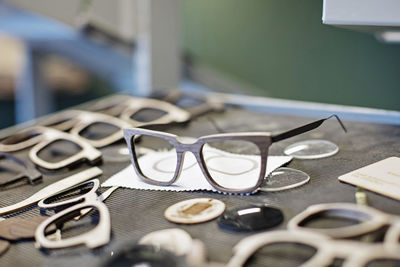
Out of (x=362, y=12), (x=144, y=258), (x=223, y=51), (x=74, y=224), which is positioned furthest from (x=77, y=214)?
(x=223, y=51)

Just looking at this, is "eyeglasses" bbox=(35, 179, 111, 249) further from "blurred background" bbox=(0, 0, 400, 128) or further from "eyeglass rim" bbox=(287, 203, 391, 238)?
"blurred background" bbox=(0, 0, 400, 128)

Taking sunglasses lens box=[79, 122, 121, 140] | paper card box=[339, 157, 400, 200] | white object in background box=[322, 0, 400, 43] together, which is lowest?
sunglasses lens box=[79, 122, 121, 140]

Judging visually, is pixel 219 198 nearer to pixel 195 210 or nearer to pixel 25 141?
pixel 195 210

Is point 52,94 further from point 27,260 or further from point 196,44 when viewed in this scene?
point 27,260

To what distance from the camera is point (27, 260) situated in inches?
12.0

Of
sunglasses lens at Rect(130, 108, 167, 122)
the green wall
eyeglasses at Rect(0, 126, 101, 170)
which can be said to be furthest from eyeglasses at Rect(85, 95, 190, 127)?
the green wall

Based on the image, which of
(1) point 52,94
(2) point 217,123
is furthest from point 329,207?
(1) point 52,94

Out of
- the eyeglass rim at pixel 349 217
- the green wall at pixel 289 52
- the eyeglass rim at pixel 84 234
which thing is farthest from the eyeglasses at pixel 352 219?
the green wall at pixel 289 52

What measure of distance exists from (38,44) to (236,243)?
1.40m

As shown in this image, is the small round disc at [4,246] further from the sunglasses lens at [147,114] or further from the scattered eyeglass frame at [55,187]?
the sunglasses lens at [147,114]

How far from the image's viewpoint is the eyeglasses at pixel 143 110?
0.65 m

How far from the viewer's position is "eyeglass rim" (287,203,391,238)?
0.90 ft

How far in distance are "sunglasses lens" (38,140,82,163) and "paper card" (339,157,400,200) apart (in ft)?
1.08

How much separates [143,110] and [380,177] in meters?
0.41
